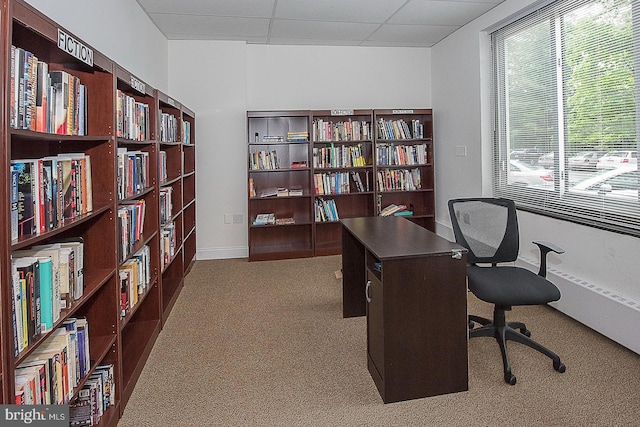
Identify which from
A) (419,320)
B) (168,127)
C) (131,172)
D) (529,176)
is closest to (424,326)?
(419,320)

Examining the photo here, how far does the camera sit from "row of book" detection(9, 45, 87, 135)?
50.8 inches

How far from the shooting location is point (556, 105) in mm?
3582

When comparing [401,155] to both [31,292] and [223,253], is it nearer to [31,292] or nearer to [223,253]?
[223,253]

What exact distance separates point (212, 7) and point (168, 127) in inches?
53.6

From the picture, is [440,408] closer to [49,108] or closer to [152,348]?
[152,348]

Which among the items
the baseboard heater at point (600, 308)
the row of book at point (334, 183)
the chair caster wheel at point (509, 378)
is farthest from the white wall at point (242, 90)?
the chair caster wheel at point (509, 378)

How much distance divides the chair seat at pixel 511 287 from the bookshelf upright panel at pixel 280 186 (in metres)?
2.94

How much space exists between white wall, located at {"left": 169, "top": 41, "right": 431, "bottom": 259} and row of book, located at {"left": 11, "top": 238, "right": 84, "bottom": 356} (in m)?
3.68

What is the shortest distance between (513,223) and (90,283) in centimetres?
260

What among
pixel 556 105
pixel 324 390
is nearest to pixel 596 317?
pixel 556 105

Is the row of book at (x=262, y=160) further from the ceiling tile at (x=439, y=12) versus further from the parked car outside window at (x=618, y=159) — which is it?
the parked car outside window at (x=618, y=159)

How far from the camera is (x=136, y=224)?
8.86 feet

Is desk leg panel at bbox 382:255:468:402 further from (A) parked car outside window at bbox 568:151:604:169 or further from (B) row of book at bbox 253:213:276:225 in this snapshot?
(B) row of book at bbox 253:213:276:225

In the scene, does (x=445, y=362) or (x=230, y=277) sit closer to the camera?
(x=445, y=362)
